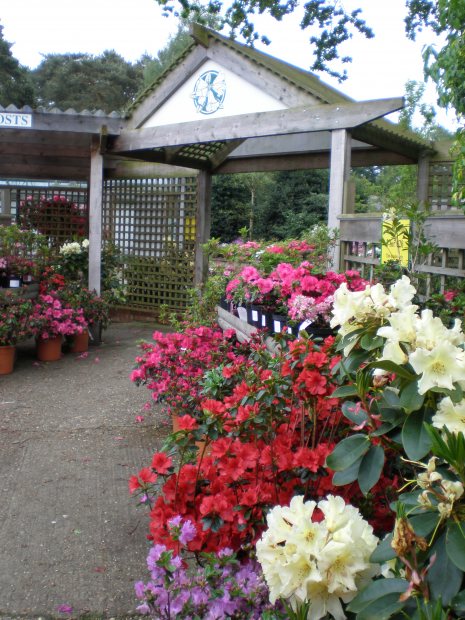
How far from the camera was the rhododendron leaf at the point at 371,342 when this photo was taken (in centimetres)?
153

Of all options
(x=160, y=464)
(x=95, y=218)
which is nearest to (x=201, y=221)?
A: (x=95, y=218)

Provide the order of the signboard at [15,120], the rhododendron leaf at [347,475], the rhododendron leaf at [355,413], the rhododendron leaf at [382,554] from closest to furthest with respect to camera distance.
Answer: the rhododendron leaf at [382,554], the rhododendron leaf at [347,475], the rhododendron leaf at [355,413], the signboard at [15,120]

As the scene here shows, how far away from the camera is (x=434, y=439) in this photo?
1.16 meters

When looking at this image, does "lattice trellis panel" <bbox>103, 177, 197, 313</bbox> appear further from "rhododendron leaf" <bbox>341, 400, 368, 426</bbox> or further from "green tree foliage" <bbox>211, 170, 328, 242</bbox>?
"green tree foliage" <bbox>211, 170, 328, 242</bbox>

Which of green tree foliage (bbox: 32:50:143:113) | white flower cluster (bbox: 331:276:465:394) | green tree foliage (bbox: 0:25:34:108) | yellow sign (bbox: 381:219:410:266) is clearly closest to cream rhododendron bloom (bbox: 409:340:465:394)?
white flower cluster (bbox: 331:276:465:394)

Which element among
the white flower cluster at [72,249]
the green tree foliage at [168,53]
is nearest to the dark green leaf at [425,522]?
the white flower cluster at [72,249]

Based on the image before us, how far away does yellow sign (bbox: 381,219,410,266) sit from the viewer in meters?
3.43

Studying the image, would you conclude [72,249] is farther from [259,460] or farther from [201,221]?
[259,460]

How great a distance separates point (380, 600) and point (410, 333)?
53cm

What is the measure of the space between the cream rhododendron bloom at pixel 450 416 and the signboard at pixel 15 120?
6.79m

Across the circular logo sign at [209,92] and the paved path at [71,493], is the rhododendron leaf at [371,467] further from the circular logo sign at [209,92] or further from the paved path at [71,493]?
the circular logo sign at [209,92]

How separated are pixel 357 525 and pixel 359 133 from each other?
513 cm

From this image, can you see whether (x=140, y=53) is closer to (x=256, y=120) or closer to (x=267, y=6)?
(x=267, y=6)

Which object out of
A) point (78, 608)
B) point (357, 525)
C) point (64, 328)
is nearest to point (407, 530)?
point (357, 525)
